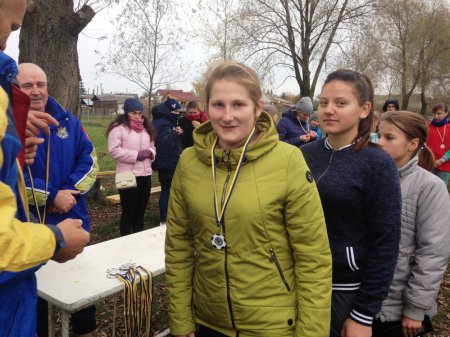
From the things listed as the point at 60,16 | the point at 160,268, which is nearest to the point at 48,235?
the point at 160,268

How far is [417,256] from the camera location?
1920mm

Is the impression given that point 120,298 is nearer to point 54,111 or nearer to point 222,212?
point 54,111

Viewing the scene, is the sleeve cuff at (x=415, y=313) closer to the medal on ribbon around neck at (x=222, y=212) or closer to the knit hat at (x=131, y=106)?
the medal on ribbon around neck at (x=222, y=212)

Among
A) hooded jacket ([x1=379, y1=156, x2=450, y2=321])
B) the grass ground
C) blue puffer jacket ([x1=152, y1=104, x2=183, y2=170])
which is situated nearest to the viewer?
hooded jacket ([x1=379, y1=156, x2=450, y2=321])

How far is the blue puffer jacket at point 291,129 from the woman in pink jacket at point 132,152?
7.52ft

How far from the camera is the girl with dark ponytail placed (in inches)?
73.9

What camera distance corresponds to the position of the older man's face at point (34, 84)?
2590mm

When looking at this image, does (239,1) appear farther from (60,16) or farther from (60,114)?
(60,114)

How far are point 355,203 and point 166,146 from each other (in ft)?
14.3

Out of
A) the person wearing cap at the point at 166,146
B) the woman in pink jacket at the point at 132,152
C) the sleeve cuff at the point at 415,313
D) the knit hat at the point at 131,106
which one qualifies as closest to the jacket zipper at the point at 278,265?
the sleeve cuff at the point at 415,313

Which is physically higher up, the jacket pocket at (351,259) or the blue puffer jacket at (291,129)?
the blue puffer jacket at (291,129)

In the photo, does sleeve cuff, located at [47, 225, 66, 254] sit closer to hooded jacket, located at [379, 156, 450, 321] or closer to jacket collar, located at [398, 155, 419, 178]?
hooded jacket, located at [379, 156, 450, 321]

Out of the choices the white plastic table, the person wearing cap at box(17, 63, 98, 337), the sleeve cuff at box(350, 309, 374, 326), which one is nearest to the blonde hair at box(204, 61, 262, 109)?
the sleeve cuff at box(350, 309, 374, 326)

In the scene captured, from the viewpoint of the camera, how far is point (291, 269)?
1.65 metres
